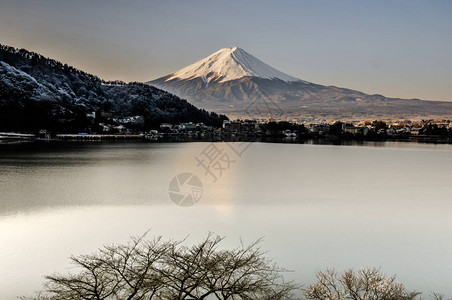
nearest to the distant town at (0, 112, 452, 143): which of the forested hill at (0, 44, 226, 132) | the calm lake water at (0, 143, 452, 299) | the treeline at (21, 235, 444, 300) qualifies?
the forested hill at (0, 44, 226, 132)

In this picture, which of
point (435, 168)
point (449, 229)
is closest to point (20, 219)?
point (449, 229)

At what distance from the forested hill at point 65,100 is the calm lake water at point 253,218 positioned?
119ft

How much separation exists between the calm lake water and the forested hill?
1426 inches

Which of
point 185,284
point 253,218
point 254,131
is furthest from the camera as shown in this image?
point 254,131

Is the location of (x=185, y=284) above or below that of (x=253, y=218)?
above

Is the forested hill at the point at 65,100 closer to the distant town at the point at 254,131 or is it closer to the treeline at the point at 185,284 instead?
the distant town at the point at 254,131

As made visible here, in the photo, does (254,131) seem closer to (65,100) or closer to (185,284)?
(65,100)

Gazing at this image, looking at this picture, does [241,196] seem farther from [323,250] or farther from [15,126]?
[15,126]

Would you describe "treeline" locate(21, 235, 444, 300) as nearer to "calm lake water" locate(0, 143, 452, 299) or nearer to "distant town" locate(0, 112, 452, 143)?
"calm lake water" locate(0, 143, 452, 299)

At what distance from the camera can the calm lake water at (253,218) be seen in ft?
17.1

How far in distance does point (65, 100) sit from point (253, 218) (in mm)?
59120

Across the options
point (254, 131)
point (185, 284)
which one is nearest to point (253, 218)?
point (185, 284)

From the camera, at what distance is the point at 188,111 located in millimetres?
76500

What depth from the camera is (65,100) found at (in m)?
61.0
